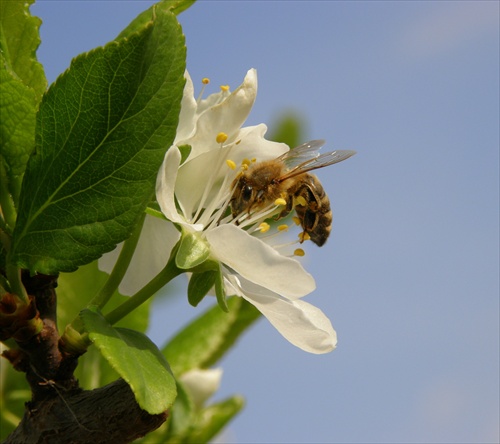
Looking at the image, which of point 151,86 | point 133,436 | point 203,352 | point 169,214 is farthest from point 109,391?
point 203,352

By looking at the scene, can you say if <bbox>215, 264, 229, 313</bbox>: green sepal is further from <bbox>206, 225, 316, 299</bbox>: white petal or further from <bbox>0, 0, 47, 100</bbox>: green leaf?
<bbox>0, 0, 47, 100</bbox>: green leaf

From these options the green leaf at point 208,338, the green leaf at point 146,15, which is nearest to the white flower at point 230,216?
the green leaf at point 146,15

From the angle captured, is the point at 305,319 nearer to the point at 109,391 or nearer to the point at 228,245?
the point at 228,245

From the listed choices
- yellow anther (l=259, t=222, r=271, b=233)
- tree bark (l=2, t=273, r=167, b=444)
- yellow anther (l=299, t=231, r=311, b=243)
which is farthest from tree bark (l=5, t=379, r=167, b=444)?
yellow anther (l=299, t=231, r=311, b=243)

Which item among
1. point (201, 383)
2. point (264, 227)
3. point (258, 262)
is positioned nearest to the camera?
point (258, 262)

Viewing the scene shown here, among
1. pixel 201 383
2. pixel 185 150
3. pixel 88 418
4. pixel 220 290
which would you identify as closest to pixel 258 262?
pixel 220 290

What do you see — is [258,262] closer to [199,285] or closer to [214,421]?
[199,285]
